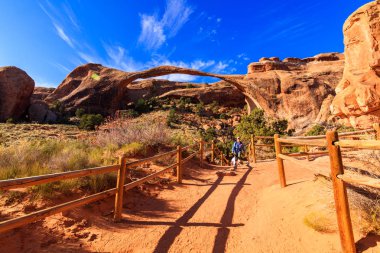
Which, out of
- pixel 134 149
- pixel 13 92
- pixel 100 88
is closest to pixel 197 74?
pixel 100 88

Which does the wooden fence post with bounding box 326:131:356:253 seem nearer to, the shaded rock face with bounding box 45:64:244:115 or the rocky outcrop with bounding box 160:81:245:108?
the shaded rock face with bounding box 45:64:244:115

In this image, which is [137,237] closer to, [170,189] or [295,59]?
[170,189]

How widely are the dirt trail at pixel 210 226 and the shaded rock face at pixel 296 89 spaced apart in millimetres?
17990

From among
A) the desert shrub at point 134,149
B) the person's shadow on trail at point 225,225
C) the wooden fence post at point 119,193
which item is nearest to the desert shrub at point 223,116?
the desert shrub at point 134,149

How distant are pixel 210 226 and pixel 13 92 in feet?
98.3

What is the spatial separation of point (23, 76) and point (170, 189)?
95.1 ft

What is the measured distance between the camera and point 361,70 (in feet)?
35.2

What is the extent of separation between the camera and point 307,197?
13.2 ft

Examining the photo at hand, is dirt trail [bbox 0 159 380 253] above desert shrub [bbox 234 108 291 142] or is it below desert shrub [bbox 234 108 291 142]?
below

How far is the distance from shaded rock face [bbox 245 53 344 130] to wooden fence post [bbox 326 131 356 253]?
19470 millimetres

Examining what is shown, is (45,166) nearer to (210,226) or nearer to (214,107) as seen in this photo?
(210,226)

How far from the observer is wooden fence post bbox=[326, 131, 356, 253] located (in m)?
2.39

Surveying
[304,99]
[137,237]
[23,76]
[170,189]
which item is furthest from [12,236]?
[23,76]

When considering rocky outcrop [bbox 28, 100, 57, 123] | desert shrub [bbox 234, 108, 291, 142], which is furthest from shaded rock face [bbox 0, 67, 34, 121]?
desert shrub [bbox 234, 108, 291, 142]
